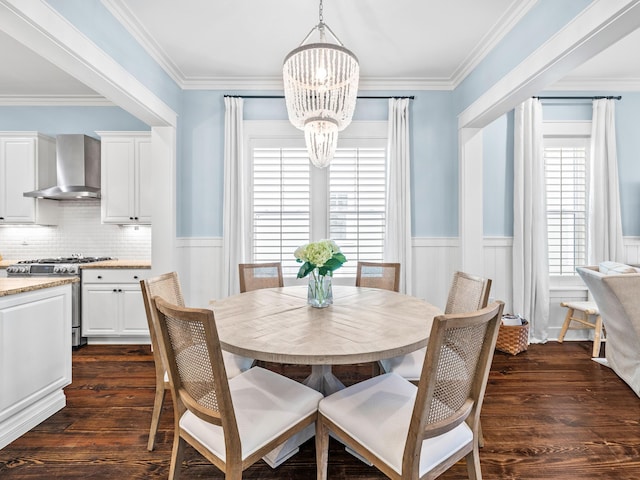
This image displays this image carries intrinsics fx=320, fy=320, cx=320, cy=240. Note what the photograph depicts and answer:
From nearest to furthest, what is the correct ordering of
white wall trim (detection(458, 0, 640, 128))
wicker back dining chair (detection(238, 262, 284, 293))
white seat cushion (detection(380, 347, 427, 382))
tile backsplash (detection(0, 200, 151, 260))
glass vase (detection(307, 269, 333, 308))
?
white wall trim (detection(458, 0, 640, 128)) → white seat cushion (detection(380, 347, 427, 382)) → glass vase (detection(307, 269, 333, 308)) → wicker back dining chair (detection(238, 262, 284, 293)) → tile backsplash (detection(0, 200, 151, 260))

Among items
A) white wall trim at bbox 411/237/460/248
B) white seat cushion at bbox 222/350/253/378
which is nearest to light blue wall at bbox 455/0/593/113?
white wall trim at bbox 411/237/460/248

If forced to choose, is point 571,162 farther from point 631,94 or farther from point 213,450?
point 213,450

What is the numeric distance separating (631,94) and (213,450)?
526 cm

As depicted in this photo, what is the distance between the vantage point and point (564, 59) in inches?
79.5

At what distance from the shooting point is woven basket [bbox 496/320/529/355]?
3.17m

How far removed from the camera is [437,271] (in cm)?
368

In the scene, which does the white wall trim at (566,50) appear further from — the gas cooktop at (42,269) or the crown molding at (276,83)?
the gas cooktop at (42,269)

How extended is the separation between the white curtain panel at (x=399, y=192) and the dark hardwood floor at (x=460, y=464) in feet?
4.22

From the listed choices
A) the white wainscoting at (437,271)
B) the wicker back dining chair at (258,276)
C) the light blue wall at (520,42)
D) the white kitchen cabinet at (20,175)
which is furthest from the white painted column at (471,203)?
the white kitchen cabinet at (20,175)

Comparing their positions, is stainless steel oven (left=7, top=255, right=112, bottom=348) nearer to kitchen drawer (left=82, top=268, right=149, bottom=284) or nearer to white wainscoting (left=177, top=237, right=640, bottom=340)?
kitchen drawer (left=82, top=268, right=149, bottom=284)

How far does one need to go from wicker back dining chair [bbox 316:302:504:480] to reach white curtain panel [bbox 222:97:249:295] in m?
2.31

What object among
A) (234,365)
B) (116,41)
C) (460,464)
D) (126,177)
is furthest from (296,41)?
(460,464)

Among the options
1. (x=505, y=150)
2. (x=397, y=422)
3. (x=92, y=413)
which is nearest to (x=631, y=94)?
(x=505, y=150)

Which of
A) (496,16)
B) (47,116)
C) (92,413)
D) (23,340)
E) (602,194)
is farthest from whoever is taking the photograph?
(47,116)
